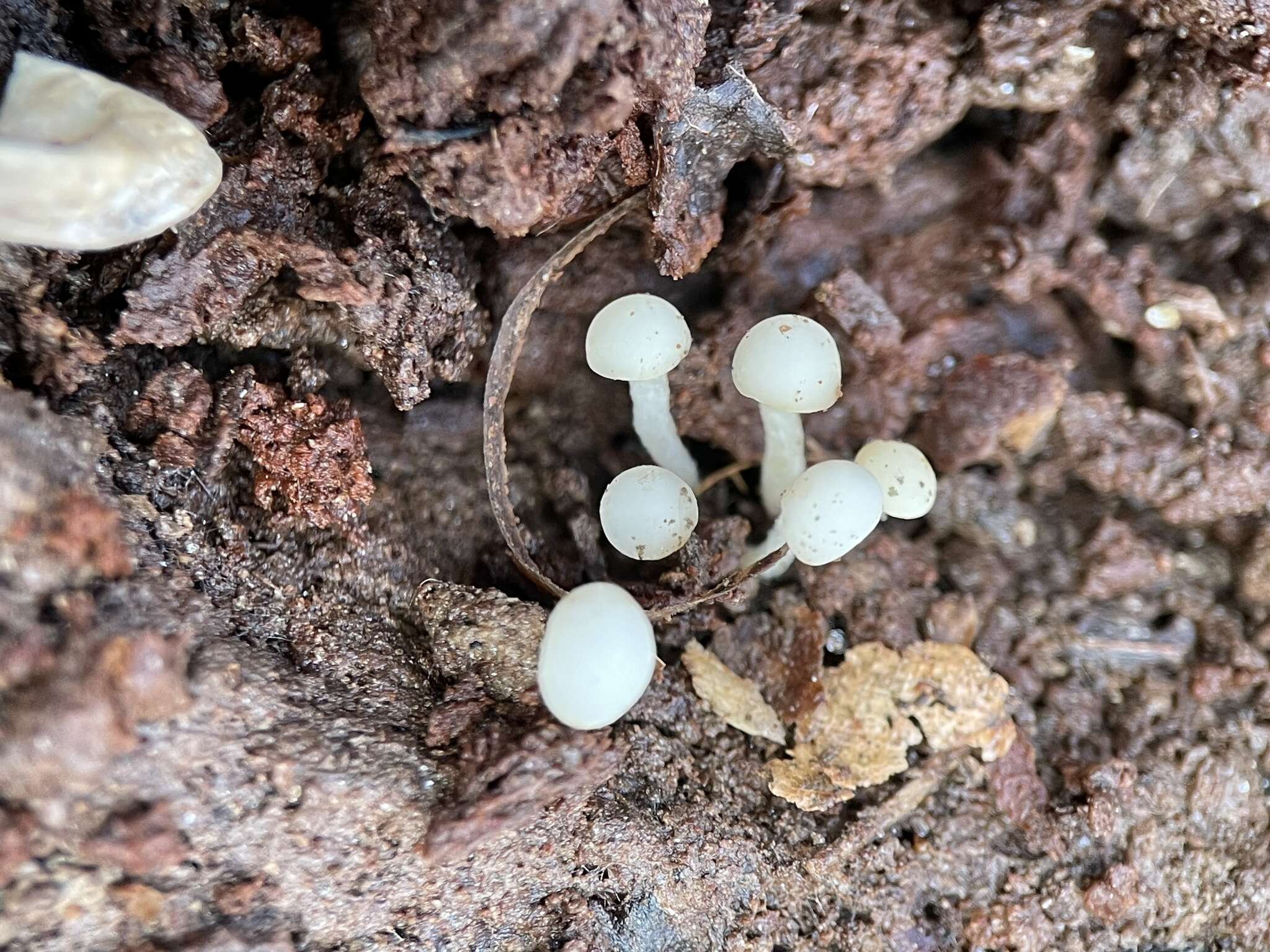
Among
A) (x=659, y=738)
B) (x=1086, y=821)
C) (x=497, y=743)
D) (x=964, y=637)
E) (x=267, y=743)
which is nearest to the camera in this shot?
(x=267, y=743)

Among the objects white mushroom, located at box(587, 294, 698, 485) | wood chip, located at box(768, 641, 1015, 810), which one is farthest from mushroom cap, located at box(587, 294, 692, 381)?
wood chip, located at box(768, 641, 1015, 810)

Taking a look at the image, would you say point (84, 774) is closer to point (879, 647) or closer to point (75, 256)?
point (75, 256)

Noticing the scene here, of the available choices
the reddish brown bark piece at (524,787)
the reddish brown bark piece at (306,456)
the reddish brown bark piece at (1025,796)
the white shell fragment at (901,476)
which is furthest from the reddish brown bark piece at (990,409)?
the reddish brown bark piece at (306,456)

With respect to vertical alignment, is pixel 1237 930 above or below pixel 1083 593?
below

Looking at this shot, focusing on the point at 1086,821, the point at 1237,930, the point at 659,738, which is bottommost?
the point at 1237,930

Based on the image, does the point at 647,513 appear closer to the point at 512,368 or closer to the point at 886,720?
the point at 512,368

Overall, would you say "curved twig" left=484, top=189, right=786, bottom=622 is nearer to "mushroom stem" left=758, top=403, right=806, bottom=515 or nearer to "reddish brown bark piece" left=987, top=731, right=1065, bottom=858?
"mushroom stem" left=758, top=403, right=806, bottom=515

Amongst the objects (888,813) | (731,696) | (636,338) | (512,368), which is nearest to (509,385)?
(512,368)

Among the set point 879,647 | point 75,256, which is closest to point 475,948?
point 879,647
